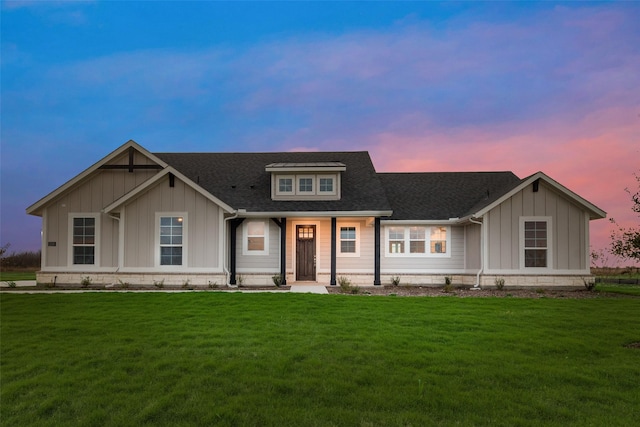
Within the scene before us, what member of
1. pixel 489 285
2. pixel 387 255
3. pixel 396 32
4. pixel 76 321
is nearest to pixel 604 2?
pixel 396 32

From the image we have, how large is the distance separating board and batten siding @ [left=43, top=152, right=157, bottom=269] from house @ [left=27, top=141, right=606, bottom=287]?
45 millimetres

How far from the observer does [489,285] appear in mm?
17375

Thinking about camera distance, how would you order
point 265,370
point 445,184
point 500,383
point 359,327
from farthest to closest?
point 445,184 → point 359,327 → point 265,370 → point 500,383

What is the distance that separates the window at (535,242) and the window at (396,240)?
5.39 m

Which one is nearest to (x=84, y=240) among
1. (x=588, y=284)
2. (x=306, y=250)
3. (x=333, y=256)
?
(x=306, y=250)

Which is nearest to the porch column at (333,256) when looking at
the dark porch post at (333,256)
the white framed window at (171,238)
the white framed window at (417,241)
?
the dark porch post at (333,256)

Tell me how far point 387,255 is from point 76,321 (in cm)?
1360

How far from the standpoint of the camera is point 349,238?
64.5 feet

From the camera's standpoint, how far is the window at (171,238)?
17.2 meters

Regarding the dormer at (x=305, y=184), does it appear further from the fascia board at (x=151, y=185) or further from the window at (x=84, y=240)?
the window at (x=84, y=240)

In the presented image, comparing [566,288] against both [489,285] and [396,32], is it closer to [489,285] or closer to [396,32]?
[489,285]

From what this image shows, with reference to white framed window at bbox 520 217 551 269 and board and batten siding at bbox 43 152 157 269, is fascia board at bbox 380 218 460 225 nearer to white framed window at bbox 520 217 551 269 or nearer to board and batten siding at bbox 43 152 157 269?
white framed window at bbox 520 217 551 269

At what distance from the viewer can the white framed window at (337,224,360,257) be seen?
19.6m

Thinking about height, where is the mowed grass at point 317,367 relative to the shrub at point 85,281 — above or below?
above
